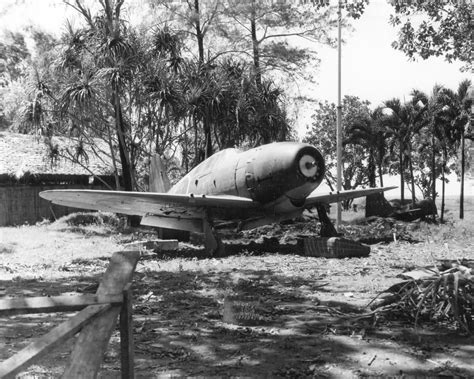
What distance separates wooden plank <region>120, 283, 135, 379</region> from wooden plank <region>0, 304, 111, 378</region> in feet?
0.46

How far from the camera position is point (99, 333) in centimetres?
228

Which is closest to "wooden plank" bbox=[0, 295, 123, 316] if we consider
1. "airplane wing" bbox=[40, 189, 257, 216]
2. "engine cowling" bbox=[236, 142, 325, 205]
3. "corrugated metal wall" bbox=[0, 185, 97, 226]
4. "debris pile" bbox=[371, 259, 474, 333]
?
"debris pile" bbox=[371, 259, 474, 333]

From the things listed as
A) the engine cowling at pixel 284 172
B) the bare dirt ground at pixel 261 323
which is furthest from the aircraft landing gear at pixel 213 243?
the engine cowling at pixel 284 172

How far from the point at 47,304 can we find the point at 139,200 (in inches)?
397

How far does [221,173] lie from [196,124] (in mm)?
9472

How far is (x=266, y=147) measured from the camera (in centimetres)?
1131

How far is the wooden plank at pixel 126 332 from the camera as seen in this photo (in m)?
2.50

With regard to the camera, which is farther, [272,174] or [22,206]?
[22,206]

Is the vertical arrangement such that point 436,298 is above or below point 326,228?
below

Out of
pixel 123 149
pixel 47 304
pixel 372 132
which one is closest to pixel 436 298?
pixel 47 304

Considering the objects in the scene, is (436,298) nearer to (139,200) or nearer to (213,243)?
(213,243)

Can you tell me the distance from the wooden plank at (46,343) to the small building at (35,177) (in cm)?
2302

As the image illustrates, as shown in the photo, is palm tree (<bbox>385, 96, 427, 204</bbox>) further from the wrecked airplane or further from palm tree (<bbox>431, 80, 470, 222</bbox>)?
the wrecked airplane

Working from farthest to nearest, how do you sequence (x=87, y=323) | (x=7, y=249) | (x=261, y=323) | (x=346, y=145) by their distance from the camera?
1. (x=346, y=145)
2. (x=7, y=249)
3. (x=261, y=323)
4. (x=87, y=323)
